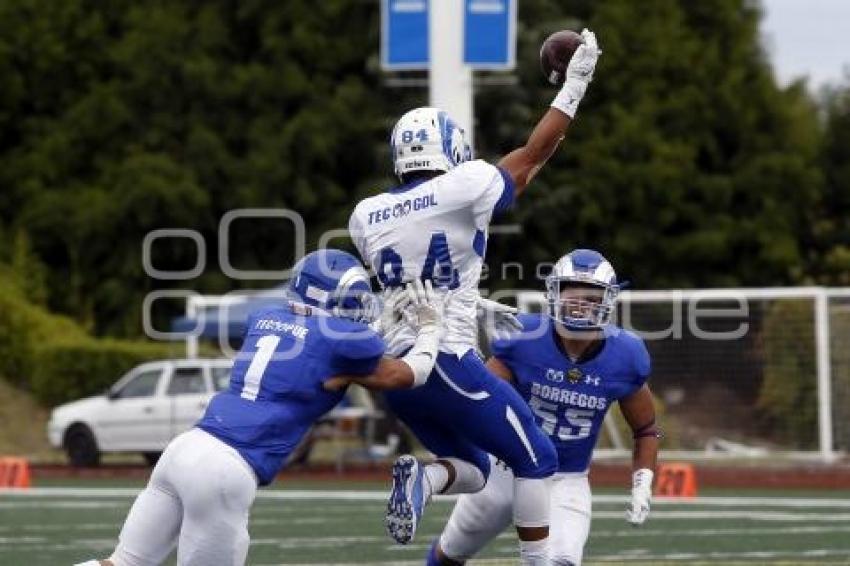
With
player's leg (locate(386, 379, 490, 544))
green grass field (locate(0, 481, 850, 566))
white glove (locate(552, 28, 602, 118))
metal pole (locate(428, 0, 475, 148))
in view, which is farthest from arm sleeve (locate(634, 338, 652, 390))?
metal pole (locate(428, 0, 475, 148))

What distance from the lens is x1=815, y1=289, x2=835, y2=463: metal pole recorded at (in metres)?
20.9

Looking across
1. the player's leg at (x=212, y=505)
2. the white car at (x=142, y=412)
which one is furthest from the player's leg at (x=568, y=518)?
the white car at (x=142, y=412)

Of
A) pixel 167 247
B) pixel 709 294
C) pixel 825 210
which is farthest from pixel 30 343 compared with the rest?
pixel 825 210

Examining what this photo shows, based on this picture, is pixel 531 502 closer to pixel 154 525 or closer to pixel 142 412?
pixel 154 525

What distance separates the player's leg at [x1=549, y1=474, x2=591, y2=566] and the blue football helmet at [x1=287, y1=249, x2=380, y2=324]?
1401mm

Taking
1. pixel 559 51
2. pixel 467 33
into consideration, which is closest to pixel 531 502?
pixel 559 51

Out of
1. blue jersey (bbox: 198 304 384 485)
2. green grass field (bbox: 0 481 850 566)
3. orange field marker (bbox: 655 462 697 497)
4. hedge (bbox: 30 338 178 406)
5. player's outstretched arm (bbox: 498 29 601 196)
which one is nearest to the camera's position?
blue jersey (bbox: 198 304 384 485)

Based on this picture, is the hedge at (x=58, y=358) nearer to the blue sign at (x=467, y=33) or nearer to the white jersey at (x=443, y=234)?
the blue sign at (x=467, y=33)

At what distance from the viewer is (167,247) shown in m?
33.8

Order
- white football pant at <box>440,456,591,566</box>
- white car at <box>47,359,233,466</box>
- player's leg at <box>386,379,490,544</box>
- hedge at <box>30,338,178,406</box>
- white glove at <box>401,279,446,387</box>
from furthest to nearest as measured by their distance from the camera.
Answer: hedge at <box>30,338,178,406</box>, white car at <box>47,359,233,466</box>, white football pant at <box>440,456,591,566</box>, player's leg at <box>386,379,490,544</box>, white glove at <box>401,279,446,387</box>

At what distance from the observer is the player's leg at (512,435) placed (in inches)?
313

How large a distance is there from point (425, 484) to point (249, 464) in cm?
93

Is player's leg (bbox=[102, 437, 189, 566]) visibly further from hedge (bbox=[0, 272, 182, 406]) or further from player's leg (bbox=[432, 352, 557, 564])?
hedge (bbox=[0, 272, 182, 406])

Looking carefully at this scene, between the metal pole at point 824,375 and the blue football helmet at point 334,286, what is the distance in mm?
13998
